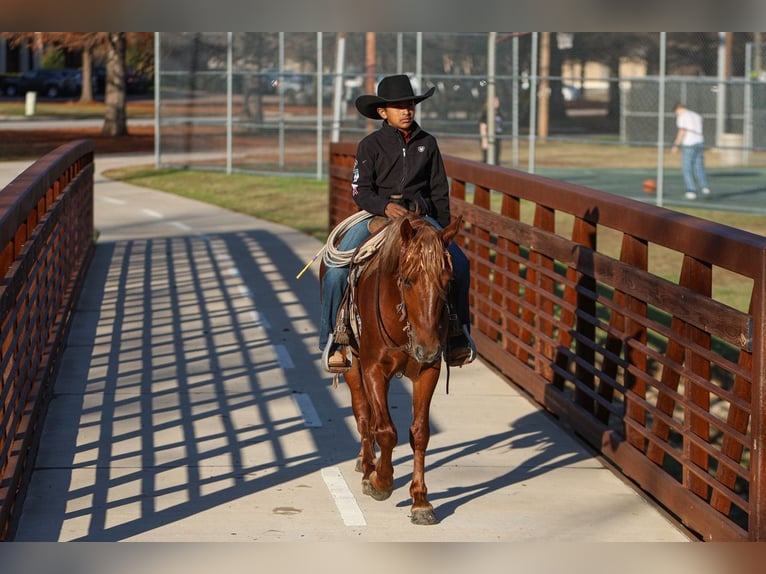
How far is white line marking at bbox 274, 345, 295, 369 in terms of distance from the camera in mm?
12398

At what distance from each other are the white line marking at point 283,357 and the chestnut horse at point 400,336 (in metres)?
3.58

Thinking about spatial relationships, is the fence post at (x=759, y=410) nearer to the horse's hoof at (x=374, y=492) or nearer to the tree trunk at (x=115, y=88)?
the horse's hoof at (x=374, y=492)

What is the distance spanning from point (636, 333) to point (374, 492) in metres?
1.97

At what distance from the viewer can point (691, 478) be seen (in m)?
8.01

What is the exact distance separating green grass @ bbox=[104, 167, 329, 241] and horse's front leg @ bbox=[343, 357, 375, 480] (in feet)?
44.1

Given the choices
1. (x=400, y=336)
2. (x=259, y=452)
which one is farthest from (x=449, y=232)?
(x=259, y=452)

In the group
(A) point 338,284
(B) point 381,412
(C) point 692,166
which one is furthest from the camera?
(C) point 692,166

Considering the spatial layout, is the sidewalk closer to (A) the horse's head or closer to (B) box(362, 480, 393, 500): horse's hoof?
(B) box(362, 480, 393, 500): horse's hoof

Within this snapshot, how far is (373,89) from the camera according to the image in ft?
109

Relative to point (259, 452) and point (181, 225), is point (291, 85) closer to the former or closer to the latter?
point (181, 225)

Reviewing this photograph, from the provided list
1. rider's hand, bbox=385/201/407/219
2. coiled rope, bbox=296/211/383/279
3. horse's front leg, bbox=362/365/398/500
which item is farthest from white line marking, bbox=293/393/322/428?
rider's hand, bbox=385/201/407/219

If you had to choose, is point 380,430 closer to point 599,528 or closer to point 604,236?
point 599,528

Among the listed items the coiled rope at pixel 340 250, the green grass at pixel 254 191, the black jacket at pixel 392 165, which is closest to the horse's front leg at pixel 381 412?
the coiled rope at pixel 340 250

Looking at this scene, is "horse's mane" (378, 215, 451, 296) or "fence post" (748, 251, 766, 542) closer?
"fence post" (748, 251, 766, 542)
